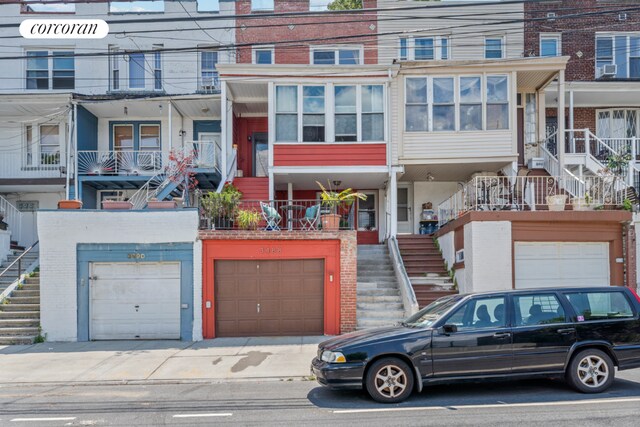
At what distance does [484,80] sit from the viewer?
16922mm

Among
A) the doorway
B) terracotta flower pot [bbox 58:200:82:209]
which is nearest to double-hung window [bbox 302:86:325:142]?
the doorway

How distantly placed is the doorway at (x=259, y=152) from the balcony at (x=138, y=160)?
144 cm

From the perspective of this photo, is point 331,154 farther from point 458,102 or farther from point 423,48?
point 423,48

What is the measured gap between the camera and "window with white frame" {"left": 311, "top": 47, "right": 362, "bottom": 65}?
20703mm

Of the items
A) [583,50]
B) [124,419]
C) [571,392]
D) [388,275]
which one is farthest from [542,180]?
[124,419]

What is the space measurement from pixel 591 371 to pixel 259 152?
14822 millimetres

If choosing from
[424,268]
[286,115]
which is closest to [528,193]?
[424,268]

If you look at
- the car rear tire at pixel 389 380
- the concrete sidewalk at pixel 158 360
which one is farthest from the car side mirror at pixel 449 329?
the concrete sidewalk at pixel 158 360

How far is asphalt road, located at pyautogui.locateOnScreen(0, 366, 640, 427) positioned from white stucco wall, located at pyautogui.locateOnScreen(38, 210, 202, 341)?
4731 millimetres

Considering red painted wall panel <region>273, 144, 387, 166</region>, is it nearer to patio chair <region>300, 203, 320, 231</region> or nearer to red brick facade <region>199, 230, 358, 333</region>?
patio chair <region>300, 203, 320, 231</region>

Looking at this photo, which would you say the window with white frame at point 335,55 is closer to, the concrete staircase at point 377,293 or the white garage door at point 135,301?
the concrete staircase at point 377,293

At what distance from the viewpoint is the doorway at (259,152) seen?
66.5 feet

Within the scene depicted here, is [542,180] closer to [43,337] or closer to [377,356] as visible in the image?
[377,356]

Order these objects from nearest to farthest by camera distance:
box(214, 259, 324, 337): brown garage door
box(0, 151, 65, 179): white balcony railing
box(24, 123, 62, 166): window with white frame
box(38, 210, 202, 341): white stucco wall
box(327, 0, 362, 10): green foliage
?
box(38, 210, 202, 341): white stucco wall, box(214, 259, 324, 337): brown garage door, box(0, 151, 65, 179): white balcony railing, box(24, 123, 62, 166): window with white frame, box(327, 0, 362, 10): green foliage
